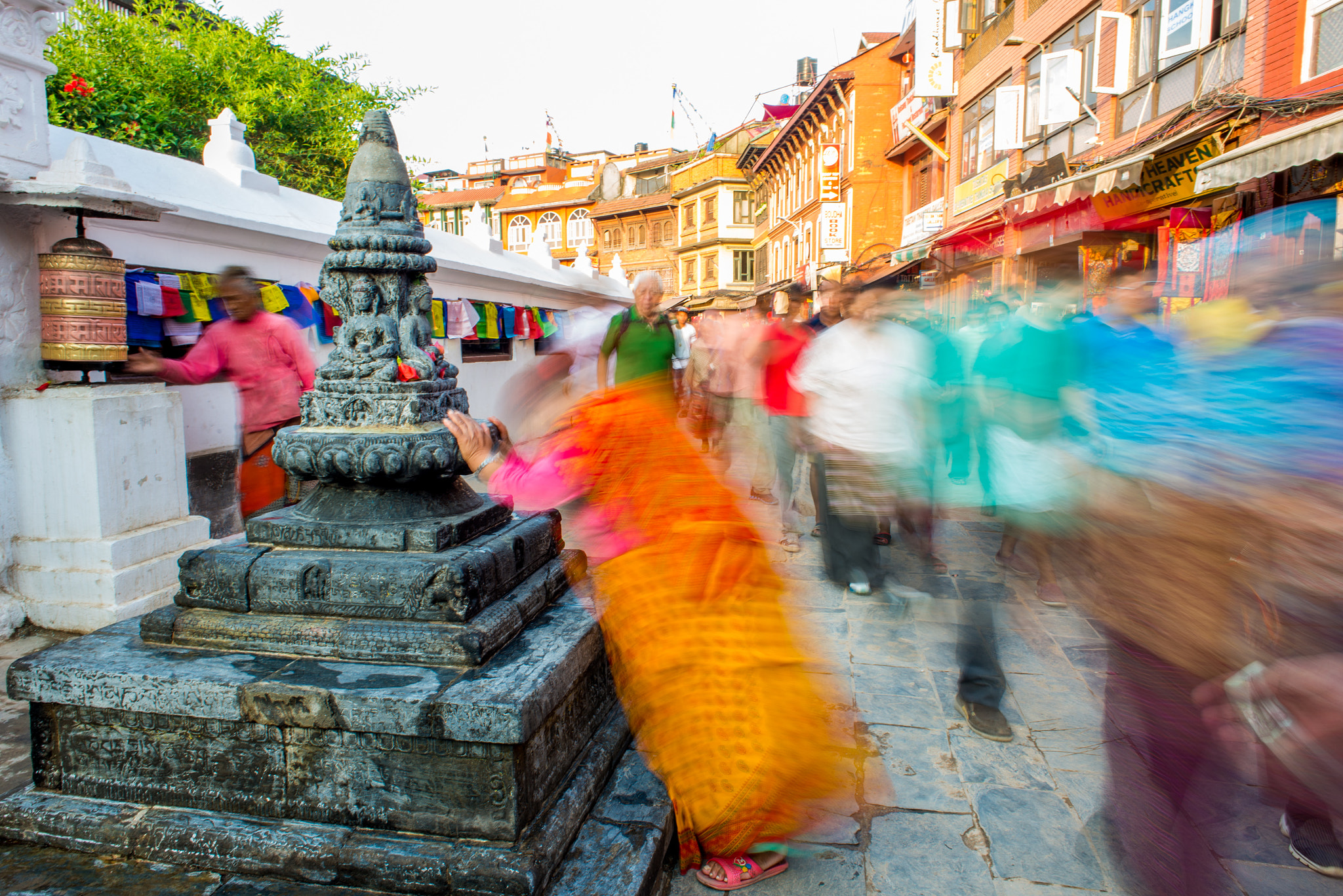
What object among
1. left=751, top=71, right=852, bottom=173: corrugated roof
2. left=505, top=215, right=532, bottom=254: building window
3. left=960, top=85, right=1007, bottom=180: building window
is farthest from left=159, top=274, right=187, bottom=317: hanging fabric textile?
left=505, top=215, right=532, bottom=254: building window

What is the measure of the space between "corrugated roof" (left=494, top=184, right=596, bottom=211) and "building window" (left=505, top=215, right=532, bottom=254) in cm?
71

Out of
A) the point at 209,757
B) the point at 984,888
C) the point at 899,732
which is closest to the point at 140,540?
the point at 209,757

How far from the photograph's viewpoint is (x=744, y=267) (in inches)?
1879

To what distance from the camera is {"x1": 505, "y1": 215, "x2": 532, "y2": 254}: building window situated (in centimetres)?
5288

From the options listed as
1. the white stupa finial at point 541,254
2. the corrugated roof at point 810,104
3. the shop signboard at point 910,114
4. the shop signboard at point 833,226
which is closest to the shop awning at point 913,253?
the shop signboard at point 910,114

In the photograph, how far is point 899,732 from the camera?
10.9 ft

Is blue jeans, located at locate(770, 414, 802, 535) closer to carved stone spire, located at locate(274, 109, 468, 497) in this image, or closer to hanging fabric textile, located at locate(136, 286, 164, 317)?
carved stone spire, located at locate(274, 109, 468, 497)

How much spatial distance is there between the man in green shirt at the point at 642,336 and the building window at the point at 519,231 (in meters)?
49.3

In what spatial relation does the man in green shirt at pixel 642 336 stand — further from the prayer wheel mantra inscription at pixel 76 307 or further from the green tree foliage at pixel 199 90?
the green tree foliage at pixel 199 90

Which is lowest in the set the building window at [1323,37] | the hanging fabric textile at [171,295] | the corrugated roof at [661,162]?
the hanging fabric textile at [171,295]

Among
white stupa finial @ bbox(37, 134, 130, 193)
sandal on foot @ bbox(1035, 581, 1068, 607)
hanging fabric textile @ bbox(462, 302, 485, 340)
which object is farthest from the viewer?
hanging fabric textile @ bbox(462, 302, 485, 340)

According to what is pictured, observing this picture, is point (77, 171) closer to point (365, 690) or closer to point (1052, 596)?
point (365, 690)

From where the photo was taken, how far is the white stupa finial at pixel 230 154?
6602 millimetres

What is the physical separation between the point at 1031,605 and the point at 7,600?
5820 millimetres
